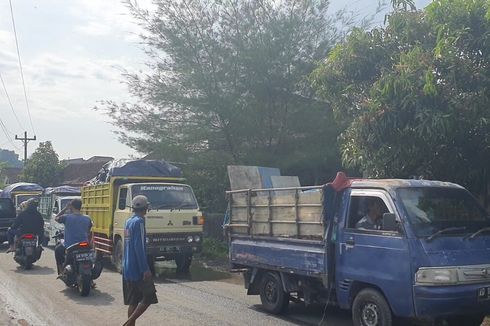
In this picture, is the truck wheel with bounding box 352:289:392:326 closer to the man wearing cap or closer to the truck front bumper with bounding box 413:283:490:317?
the truck front bumper with bounding box 413:283:490:317

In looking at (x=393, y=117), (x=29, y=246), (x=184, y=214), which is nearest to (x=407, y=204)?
(x=393, y=117)

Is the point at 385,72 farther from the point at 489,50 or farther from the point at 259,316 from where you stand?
the point at 259,316

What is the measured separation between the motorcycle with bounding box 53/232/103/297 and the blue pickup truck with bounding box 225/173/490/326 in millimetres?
3292

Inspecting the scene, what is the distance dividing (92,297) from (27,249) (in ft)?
13.4

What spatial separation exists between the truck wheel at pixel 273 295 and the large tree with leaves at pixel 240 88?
24.8 feet

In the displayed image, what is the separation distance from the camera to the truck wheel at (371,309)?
660 centimetres

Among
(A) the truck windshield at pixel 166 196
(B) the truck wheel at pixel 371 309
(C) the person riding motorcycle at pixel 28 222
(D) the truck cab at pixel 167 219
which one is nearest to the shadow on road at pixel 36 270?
(C) the person riding motorcycle at pixel 28 222

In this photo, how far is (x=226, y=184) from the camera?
1788 centimetres

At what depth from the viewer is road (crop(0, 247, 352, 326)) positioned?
836 cm

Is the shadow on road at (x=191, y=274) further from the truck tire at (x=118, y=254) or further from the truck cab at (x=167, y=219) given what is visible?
the truck tire at (x=118, y=254)

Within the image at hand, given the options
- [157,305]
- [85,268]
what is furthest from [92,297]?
[157,305]

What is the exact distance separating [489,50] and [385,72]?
1.47 m

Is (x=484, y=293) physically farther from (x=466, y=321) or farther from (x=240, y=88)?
(x=240, y=88)

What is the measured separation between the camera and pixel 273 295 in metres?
8.91
